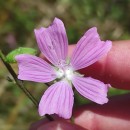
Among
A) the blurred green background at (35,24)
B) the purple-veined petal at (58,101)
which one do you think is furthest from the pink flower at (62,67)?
the blurred green background at (35,24)

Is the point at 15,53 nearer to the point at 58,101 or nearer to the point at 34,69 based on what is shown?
the point at 34,69

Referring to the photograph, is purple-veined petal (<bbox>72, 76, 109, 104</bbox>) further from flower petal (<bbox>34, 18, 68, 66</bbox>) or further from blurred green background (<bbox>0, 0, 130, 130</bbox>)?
blurred green background (<bbox>0, 0, 130, 130</bbox>)

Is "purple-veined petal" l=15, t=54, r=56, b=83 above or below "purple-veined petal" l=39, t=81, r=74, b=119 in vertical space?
above

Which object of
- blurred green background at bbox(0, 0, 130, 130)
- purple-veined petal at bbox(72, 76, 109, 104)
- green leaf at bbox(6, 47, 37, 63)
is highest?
green leaf at bbox(6, 47, 37, 63)

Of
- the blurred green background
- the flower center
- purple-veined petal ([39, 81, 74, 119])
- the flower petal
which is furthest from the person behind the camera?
the blurred green background

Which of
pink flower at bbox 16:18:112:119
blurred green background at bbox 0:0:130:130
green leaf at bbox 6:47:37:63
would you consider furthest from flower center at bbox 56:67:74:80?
blurred green background at bbox 0:0:130:130

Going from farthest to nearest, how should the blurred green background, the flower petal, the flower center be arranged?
the blurred green background → the flower center → the flower petal

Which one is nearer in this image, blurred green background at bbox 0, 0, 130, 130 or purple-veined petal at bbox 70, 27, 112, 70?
purple-veined petal at bbox 70, 27, 112, 70
